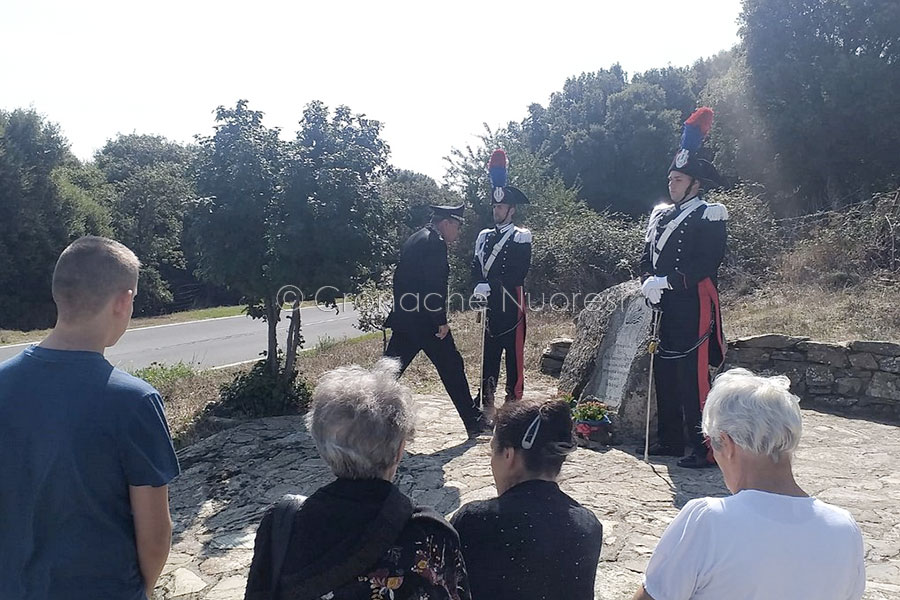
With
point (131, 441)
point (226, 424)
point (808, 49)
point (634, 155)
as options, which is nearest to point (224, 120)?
point (226, 424)

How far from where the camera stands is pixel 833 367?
6.87 m

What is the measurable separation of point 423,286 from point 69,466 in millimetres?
4031

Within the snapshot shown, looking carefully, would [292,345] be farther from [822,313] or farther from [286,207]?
[822,313]

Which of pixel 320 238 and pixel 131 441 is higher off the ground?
pixel 320 238

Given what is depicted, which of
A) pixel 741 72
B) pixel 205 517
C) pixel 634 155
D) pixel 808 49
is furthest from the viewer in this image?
pixel 634 155

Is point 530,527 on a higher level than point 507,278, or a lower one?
lower

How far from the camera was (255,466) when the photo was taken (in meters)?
5.54

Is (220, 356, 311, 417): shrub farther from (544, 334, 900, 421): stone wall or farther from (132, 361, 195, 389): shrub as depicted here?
(544, 334, 900, 421): stone wall

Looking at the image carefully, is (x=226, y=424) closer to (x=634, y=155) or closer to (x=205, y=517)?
(x=205, y=517)

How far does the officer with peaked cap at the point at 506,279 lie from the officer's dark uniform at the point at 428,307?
525mm

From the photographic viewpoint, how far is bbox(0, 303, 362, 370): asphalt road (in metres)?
13.0

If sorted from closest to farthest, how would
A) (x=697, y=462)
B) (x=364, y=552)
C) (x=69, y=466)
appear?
(x=364, y=552) → (x=69, y=466) → (x=697, y=462)

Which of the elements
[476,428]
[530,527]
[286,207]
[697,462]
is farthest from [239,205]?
[530,527]

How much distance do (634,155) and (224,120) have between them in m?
23.2
